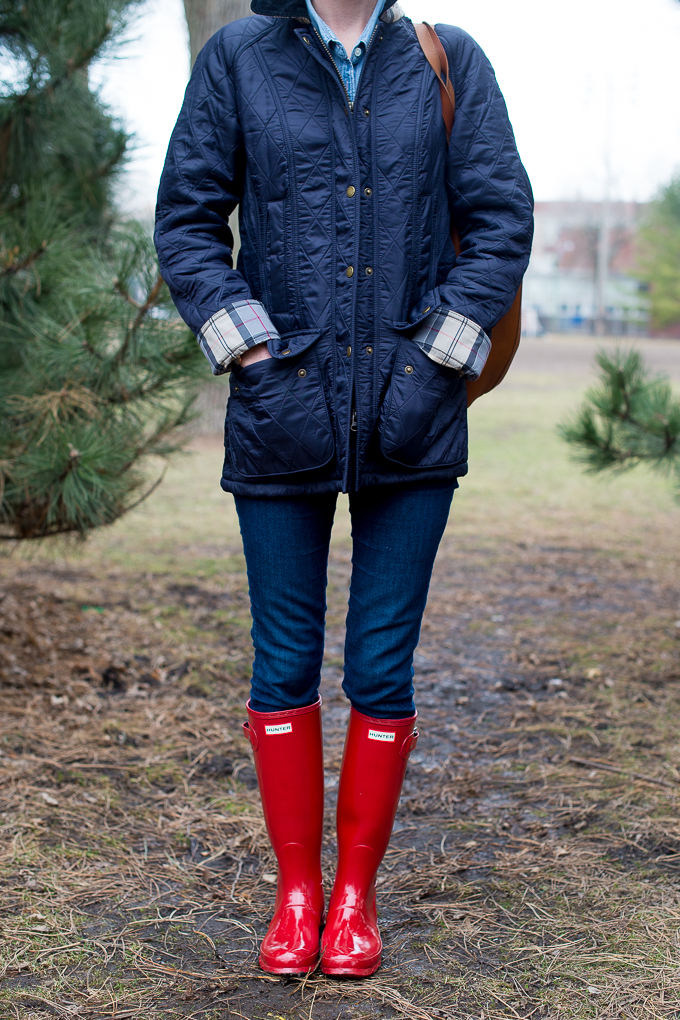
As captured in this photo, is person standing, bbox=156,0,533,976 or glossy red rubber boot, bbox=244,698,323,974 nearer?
person standing, bbox=156,0,533,976

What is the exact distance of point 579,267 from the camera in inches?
2128

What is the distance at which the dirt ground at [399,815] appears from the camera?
1523mm

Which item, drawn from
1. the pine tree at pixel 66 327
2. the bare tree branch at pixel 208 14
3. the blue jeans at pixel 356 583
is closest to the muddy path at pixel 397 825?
the blue jeans at pixel 356 583

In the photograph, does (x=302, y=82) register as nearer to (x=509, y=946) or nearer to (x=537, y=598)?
(x=509, y=946)

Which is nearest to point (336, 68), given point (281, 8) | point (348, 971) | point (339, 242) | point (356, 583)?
point (281, 8)

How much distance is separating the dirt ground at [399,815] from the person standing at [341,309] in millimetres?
201

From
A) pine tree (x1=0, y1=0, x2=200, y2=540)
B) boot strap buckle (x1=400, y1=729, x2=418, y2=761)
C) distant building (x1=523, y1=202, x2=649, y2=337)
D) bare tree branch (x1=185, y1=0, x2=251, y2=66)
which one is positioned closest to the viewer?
boot strap buckle (x1=400, y1=729, x2=418, y2=761)

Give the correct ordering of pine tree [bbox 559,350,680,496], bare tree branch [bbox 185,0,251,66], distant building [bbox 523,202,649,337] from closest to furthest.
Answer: pine tree [bbox 559,350,680,496] < bare tree branch [bbox 185,0,251,66] < distant building [bbox 523,202,649,337]

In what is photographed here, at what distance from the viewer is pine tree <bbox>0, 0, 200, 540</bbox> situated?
2.43 meters

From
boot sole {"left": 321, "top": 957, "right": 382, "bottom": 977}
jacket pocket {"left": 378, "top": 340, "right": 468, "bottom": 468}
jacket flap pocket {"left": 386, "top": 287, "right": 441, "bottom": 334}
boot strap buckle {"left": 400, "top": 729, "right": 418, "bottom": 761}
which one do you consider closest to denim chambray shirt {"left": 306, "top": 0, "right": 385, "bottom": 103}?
jacket flap pocket {"left": 386, "top": 287, "right": 441, "bottom": 334}

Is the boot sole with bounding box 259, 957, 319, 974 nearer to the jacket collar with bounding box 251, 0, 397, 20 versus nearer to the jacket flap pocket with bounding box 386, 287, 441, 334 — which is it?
the jacket flap pocket with bounding box 386, 287, 441, 334

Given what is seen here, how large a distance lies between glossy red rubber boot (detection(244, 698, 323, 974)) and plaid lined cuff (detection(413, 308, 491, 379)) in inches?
26.6

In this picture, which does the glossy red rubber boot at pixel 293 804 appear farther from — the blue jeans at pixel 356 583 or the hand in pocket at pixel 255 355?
the hand in pocket at pixel 255 355

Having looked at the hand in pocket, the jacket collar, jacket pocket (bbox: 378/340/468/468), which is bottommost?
jacket pocket (bbox: 378/340/468/468)
